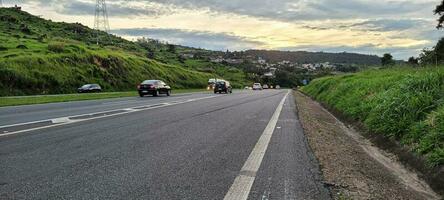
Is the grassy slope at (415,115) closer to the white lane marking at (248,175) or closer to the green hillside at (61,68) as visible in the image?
the white lane marking at (248,175)

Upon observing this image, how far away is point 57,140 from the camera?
858 cm

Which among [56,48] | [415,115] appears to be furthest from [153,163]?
[56,48]

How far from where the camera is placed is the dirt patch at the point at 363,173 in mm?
5484

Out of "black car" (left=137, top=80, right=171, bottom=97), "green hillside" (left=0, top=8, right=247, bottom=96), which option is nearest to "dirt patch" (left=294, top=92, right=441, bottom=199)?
"black car" (left=137, top=80, right=171, bottom=97)

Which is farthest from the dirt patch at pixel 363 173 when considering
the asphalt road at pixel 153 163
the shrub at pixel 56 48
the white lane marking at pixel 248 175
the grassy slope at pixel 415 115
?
the shrub at pixel 56 48

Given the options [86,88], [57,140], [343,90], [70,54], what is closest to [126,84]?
[70,54]

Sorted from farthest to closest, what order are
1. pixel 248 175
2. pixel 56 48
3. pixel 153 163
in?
pixel 56 48 < pixel 153 163 < pixel 248 175

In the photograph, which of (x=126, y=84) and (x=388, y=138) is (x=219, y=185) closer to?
(x=388, y=138)

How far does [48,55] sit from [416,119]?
2168 inches

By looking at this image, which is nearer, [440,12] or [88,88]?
[440,12]

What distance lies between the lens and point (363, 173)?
661cm

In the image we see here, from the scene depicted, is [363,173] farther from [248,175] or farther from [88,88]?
[88,88]

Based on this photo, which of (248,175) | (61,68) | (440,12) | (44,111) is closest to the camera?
(248,175)

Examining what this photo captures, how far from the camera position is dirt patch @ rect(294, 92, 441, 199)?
216 inches
